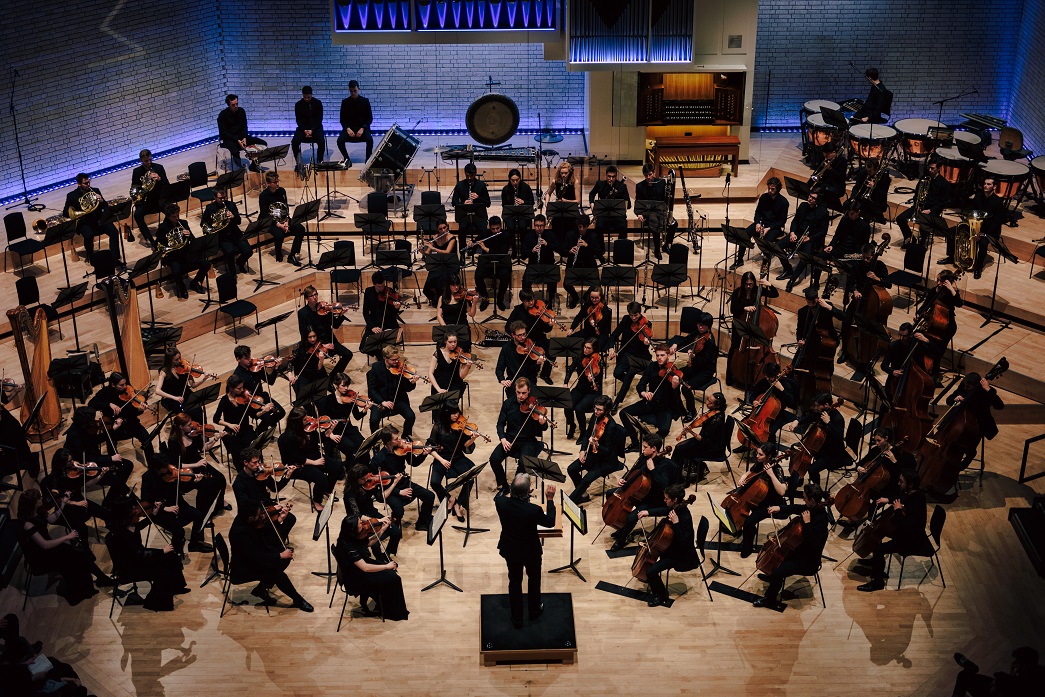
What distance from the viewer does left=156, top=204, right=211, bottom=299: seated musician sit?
12.5m

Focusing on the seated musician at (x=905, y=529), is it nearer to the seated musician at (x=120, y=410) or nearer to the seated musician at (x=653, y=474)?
the seated musician at (x=653, y=474)

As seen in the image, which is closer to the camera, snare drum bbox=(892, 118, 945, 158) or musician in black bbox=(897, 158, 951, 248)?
musician in black bbox=(897, 158, 951, 248)

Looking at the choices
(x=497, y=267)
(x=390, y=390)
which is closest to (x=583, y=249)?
(x=497, y=267)

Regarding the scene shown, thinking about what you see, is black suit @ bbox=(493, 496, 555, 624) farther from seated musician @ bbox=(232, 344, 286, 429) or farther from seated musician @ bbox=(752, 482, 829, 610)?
seated musician @ bbox=(232, 344, 286, 429)

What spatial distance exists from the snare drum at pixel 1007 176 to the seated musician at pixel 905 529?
5312 millimetres

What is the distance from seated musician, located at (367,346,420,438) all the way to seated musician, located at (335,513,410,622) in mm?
1993

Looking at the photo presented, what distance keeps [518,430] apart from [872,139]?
6711 millimetres

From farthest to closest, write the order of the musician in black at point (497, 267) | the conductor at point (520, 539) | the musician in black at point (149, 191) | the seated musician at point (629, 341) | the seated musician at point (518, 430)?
the musician in black at point (149, 191)
the musician in black at point (497, 267)
the seated musician at point (629, 341)
the seated musician at point (518, 430)
the conductor at point (520, 539)

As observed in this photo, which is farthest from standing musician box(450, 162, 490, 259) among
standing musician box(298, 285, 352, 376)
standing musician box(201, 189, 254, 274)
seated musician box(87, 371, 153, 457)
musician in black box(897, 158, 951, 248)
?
musician in black box(897, 158, 951, 248)

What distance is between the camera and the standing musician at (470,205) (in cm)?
1340

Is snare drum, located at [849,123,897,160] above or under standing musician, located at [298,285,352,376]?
above

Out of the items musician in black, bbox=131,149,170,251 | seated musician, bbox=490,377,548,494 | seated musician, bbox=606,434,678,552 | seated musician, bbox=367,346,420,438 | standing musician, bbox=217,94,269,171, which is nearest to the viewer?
seated musician, bbox=606,434,678,552

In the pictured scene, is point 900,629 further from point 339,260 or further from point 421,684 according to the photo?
point 339,260

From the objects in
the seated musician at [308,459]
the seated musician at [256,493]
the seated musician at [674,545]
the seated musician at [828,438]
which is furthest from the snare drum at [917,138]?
the seated musician at [256,493]
